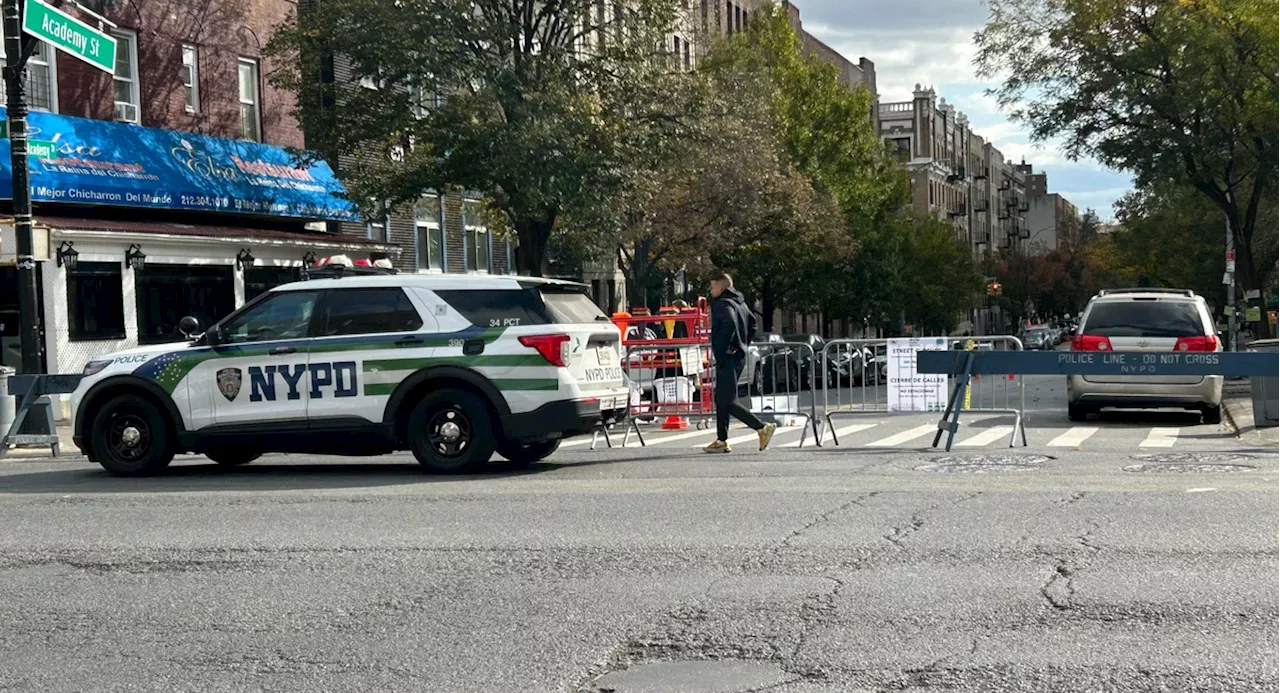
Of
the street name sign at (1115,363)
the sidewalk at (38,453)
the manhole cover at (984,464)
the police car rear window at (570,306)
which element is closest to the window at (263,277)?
the sidewalk at (38,453)

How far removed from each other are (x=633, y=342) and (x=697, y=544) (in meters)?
9.10

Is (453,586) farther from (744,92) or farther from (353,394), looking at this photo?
(744,92)

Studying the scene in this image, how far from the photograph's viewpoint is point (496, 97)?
25.7 meters

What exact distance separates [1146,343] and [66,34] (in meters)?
13.7

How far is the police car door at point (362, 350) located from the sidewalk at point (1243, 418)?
847 cm

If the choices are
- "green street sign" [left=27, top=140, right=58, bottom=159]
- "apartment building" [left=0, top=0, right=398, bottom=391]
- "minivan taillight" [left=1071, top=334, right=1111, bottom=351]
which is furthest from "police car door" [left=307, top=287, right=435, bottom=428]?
"green street sign" [left=27, top=140, right=58, bottom=159]

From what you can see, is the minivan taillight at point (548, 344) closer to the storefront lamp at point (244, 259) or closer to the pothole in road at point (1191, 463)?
the pothole in road at point (1191, 463)

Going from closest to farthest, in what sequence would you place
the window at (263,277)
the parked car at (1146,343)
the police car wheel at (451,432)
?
the police car wheel at (451,432), the parked car at (1146,343), the window at (263,277)

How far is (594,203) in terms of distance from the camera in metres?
26.3

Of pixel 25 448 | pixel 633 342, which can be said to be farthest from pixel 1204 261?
pixel 25 448

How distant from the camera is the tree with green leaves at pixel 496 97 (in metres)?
25.5

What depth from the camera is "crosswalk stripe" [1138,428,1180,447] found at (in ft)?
46.5

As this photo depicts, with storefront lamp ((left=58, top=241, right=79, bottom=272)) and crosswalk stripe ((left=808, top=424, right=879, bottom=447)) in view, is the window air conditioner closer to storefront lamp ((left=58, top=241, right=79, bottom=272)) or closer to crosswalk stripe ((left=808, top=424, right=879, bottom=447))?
storefront lamp ((left=58, top=241, right=79, bottom=272))

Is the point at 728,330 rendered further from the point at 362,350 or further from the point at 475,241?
the point at 475,241
